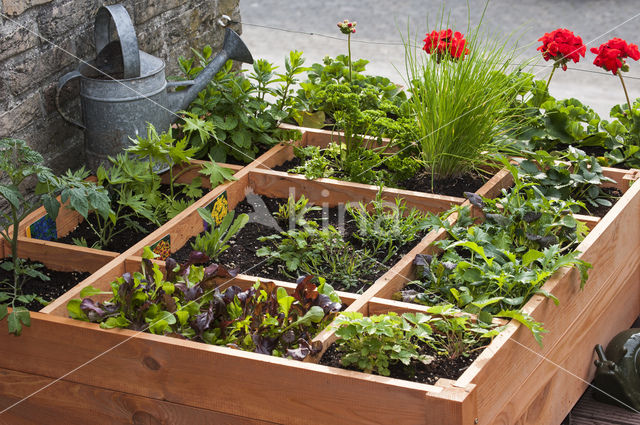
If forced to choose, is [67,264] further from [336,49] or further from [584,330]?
[336,49]

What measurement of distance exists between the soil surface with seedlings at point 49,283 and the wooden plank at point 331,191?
29.1 inches

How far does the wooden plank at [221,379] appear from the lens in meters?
1.89

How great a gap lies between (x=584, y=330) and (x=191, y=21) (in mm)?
2120

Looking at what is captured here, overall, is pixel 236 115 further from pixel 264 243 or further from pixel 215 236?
pixel 215 236

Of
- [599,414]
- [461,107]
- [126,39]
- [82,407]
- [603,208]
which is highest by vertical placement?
[126,39]

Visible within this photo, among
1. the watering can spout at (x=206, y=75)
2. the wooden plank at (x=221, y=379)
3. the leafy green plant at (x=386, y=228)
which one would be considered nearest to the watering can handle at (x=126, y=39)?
the watering can spout at (x=206, y=75)

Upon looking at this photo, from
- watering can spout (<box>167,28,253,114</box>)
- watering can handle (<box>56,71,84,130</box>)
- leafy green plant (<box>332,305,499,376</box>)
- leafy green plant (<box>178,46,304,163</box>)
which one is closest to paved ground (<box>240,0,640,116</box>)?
leafy green plant (<box>178,46,304,163</box>)

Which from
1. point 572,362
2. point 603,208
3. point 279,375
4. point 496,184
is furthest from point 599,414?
point 279,375

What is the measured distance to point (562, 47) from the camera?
10.6 feet

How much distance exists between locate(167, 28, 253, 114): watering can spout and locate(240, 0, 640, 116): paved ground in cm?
250

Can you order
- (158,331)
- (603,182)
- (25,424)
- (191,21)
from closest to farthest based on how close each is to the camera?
(158,331) → (25,424) → (603,182) → (191,21)

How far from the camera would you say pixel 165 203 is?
283 centimetres

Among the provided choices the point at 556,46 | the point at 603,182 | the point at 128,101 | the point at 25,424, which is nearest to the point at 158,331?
the point at 25,424

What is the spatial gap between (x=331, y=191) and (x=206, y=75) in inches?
25.1
